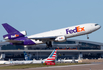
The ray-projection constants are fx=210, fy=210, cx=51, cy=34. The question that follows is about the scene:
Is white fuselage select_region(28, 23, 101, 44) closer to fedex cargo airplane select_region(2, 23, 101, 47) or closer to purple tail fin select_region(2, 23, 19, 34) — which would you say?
fedex cargo airplane select_region(2, 23, 101, 47)

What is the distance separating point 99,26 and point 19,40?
1004 inches

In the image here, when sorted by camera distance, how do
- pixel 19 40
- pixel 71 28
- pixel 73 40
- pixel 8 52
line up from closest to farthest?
pixel 71 28 < pixel 19 40 < pixel 8 52 < pixel 73 40

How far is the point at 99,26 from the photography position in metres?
64.7

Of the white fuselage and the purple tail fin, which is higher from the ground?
the purple tail fin

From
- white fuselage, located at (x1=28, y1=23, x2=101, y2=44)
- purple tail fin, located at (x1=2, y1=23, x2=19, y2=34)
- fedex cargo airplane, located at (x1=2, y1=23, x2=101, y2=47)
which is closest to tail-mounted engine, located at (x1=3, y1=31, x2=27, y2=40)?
fedex cargo airplane, located at (x1=2, y1=23, x2=101, y2=47)

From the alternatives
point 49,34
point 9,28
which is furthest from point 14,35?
point 49,34

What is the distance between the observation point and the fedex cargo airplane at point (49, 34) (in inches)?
2474

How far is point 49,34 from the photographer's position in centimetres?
6619

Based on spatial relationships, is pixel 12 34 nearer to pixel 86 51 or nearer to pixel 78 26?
pixel 78 26

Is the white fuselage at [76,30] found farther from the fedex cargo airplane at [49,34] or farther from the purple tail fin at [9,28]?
the purple tail fin at [9,28]

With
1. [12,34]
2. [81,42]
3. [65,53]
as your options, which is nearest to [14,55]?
[65,53]

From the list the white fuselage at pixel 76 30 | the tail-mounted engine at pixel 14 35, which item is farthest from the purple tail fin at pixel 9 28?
the white fuselage at pixel 76 30

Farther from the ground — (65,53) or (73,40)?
(73,40)

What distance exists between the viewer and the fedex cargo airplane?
62.8m
